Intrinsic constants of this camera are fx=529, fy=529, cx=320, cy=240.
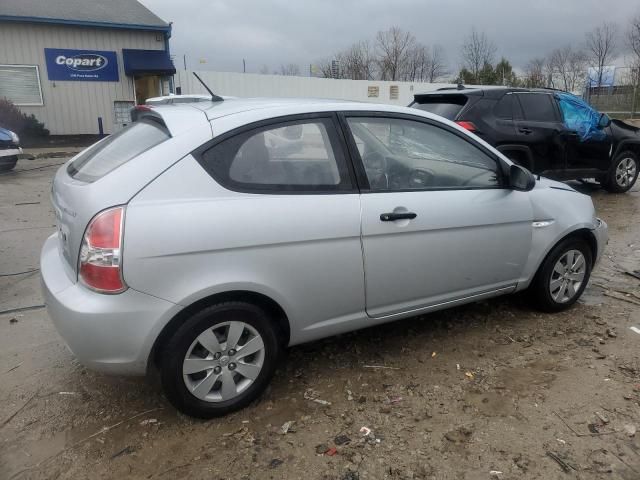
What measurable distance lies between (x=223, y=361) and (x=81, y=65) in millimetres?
19970

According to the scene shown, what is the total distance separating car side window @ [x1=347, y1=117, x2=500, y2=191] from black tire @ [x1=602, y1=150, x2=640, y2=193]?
6403 mm

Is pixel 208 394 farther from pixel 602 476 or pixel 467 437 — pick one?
pixel 602 476

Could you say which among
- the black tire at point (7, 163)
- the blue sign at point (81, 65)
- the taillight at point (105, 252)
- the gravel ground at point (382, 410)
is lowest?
the gravel ground at point (382, 410)

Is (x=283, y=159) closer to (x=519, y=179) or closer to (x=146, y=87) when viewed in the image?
(x=519, y=179)

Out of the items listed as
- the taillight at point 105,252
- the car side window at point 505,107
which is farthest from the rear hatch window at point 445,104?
the taillight at point 105,252

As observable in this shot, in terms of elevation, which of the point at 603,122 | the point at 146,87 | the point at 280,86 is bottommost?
the point at 603,122

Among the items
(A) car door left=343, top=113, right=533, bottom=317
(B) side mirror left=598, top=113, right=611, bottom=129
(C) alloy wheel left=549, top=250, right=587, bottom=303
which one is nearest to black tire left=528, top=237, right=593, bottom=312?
(C) alloy wheel left=549, top=250, right=587, bottom=303

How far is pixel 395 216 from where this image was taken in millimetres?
3068

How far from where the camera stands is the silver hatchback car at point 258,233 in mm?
2502

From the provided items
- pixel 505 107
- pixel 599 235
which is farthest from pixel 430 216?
pixel 505 107

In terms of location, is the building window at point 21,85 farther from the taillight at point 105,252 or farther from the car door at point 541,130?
the taillight at point 105,252

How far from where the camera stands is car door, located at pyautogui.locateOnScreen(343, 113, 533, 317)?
3104 millimetres

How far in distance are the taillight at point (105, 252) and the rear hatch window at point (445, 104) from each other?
5.30m

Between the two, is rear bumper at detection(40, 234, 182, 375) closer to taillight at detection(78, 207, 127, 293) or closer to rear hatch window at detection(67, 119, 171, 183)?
taillight at detection(78, 207, 127, 293)
